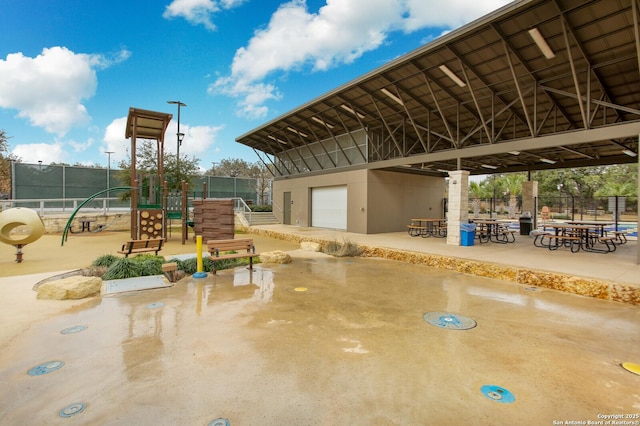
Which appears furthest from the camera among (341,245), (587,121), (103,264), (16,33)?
(16,33)

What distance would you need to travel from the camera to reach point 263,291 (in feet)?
19.9

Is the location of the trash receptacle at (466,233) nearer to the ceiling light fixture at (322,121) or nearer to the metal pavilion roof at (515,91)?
the metal pavilion roof at (515,91)

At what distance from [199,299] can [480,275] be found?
651 cm

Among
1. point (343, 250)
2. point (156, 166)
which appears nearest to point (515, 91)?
point (343, 250)

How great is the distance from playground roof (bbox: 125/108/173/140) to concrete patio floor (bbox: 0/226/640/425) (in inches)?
286

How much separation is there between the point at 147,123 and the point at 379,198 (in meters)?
11.1

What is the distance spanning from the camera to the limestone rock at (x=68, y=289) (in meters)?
5.30

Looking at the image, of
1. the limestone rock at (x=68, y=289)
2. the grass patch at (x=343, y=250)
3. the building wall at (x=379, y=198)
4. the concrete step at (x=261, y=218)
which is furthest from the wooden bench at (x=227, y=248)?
the concrete step at (x=261, y=218)

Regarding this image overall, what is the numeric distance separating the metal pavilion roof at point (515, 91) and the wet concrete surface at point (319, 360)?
672 centimetres

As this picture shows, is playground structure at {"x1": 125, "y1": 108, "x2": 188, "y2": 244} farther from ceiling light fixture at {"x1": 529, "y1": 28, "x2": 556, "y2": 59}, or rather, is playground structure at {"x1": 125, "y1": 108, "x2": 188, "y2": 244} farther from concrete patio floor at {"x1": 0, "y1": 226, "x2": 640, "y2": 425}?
ceiling light fixture at {"x1": 529, "y1": 28, "x2": 556, "y2": 59}

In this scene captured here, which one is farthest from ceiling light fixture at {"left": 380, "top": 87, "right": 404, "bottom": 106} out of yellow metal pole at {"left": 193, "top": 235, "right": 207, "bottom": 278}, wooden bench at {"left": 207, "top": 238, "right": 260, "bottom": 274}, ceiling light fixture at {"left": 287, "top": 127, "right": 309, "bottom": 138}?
yellow metal pole at {"left": 193, "top": 235, "right": 207, "bottom": 278}

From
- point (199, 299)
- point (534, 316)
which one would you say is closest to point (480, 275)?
point (534, 316)

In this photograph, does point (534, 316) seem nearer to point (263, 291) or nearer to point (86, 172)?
point (263, 291)

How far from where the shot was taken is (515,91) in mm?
11492
